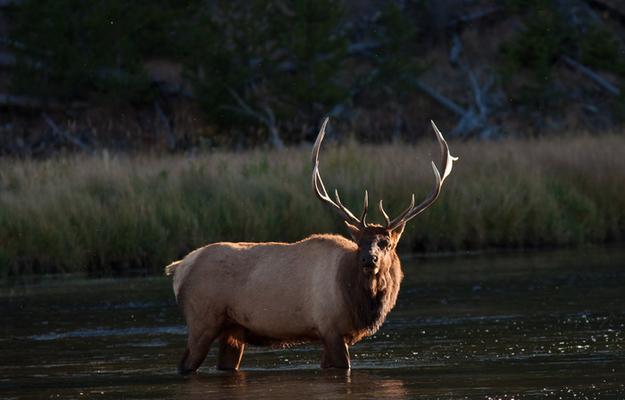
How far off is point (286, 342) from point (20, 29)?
26.4 m

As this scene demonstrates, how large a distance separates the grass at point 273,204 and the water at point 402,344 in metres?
1.33

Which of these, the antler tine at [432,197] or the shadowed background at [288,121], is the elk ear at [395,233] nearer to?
the antler tine at [432,197]

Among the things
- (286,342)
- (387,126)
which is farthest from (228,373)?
(387,126)

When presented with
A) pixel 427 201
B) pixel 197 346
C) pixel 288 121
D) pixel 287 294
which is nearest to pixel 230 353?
pixel 197 346

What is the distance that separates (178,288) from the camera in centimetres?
1223

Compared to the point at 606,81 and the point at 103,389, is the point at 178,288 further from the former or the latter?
the point at 606,81

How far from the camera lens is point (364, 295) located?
37.4 ft

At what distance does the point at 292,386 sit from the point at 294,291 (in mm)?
1110

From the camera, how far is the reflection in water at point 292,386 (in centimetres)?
1035

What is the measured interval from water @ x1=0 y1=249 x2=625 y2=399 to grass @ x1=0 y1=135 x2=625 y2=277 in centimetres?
133

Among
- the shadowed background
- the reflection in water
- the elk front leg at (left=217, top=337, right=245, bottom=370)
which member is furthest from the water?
the shadowed background

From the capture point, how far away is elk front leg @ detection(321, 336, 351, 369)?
11492mm

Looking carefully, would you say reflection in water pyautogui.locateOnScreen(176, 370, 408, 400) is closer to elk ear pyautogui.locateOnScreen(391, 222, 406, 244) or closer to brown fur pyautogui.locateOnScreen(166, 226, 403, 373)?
brown fur pyautogui.locateOnScreen(166, 226, 403, 373)

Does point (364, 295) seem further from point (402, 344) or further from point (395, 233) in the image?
point (402, 344)
